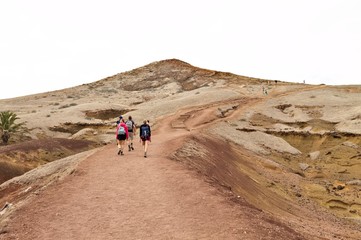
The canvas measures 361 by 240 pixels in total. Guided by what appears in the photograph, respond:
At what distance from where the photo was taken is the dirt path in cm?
1104

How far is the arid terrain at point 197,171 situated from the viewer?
11977mm

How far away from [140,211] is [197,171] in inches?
234

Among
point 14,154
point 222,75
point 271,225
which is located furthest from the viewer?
point 222,75

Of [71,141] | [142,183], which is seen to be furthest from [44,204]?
[71,141]

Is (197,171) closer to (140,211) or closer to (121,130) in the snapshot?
(140,211)

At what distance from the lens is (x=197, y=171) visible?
60.1ft

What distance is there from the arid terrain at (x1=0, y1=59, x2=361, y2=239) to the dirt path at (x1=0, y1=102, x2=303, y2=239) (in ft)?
0.15

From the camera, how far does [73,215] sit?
41.5ft

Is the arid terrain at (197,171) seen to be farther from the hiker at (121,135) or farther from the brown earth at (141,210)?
the hiker at (121,135)

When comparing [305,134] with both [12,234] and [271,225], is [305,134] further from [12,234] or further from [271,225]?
[12,234]

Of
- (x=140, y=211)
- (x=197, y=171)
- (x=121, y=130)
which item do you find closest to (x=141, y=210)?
(x=140, y=211)

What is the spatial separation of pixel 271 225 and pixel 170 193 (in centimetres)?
421

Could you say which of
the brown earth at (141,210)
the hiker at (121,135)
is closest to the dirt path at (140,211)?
the brown earth at (141,210)

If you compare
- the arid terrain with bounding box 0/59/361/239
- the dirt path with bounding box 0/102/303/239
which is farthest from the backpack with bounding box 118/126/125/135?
the dirt path with bounding box 0/102/303/239
